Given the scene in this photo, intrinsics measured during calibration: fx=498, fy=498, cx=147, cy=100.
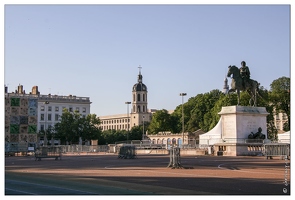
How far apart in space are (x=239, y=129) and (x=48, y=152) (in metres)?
19.8

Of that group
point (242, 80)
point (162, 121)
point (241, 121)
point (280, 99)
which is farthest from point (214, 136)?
point (162, 121)

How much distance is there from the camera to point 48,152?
5144 centimetres

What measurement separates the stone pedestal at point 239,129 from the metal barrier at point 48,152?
16.4m

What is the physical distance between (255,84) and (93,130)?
2611 inches

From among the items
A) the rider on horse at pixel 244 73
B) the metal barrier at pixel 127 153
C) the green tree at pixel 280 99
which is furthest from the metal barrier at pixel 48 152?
the green tree at pixel 280 99

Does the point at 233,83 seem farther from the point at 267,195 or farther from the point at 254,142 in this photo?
the point at 267,195

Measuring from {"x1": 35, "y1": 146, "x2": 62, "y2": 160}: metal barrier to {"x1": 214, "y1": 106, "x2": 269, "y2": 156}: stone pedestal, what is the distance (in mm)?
16445


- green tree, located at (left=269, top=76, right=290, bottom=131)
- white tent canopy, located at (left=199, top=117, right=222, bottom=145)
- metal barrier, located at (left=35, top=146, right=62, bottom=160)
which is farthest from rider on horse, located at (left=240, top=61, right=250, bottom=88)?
green tree, located at (left=269, top=76, right=290, bottom=131)

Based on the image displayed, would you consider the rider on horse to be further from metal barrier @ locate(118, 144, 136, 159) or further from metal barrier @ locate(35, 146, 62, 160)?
metal barrier @ locate(35, 146, 62, 160)

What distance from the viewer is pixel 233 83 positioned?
51.2m

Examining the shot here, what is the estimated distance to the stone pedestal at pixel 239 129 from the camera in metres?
49.9

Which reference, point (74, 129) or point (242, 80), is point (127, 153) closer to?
point (242, 80)
